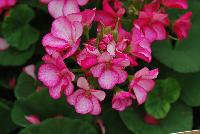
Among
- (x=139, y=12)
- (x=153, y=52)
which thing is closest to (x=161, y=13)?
(x=139, y=12)

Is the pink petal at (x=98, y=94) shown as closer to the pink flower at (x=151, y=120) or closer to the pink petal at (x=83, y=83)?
the pink petal at (x=83, y=83)

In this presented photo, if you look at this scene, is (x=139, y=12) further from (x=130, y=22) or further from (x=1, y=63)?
(x=1, y=63)

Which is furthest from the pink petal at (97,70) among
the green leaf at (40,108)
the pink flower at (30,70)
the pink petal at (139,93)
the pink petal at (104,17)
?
the pink flower at (30,70)

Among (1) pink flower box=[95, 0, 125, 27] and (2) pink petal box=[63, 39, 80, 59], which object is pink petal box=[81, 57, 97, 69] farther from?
(1) pink flower box=[95, 0, 125, 27]

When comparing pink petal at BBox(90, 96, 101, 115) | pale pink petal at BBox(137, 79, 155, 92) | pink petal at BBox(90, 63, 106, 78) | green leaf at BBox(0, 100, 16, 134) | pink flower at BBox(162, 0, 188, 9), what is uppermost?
pink flower at BBox(162, 0, 188, 9)

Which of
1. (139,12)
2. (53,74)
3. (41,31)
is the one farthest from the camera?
(41,31)

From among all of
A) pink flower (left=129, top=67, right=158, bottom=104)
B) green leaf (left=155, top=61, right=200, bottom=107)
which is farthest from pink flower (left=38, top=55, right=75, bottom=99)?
green leaf (left=155, top=61, right=200, bottom=107)
